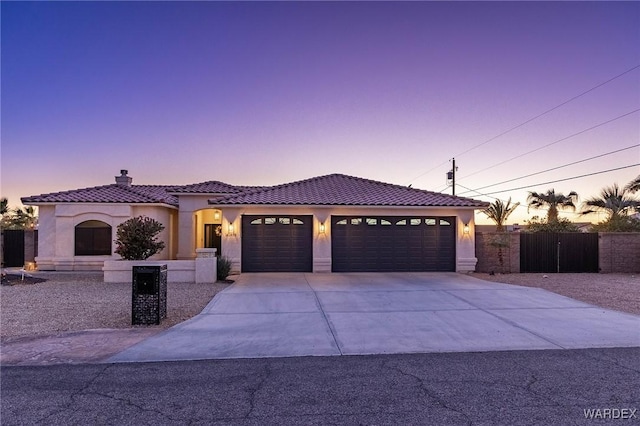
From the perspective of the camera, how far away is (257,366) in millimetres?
5672

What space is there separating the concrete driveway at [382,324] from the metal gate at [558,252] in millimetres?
6279

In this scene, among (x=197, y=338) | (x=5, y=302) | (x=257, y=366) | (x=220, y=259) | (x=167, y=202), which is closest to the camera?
(x=257, y=366)

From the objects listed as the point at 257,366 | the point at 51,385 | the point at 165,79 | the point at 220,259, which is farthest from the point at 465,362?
the point at 165,79

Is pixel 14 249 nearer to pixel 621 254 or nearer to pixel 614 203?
pixel 621 254

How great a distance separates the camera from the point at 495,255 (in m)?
18.8

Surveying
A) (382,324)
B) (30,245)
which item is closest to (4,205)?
(30,245)

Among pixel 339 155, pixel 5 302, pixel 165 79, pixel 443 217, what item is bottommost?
pixel 5 302

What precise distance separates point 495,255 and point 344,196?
7.50m

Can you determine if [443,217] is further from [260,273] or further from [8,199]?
[8,199]

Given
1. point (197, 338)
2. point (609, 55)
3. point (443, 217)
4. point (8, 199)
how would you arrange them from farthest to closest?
point (8, 199) → point (443, 217) → point (609, 55) → point (197, 338)

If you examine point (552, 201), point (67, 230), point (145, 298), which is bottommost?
point (145, 298)

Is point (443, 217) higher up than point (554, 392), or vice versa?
point (443, 217)

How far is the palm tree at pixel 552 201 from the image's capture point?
31984 mm

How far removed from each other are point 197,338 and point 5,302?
24.4 feet
